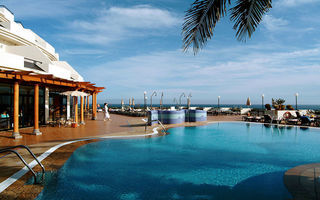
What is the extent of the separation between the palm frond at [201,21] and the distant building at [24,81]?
807 centimetres

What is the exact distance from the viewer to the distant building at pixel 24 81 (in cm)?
959

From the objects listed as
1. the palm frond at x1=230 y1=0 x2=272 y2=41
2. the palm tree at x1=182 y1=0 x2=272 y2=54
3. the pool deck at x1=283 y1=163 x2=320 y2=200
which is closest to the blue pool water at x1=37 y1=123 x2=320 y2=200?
the pool deck at x1=283 y1=163 x2=320 y2=200

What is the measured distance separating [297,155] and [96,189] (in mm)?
7736

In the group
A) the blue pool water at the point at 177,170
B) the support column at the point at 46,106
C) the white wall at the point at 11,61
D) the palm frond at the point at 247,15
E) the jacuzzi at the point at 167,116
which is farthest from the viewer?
the jacuzzi at the point at 167,116

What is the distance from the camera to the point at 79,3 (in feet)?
30.7

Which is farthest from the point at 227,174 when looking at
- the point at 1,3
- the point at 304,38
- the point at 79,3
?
the point at 1,3

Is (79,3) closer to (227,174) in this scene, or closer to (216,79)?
(227,174)

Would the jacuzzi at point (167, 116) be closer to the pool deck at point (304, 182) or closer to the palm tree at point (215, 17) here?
the pool deck at point (304, 182)

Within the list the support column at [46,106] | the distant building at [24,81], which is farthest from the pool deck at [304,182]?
the support column at [46,106]

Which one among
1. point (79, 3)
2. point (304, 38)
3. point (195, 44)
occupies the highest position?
point (79, 3)

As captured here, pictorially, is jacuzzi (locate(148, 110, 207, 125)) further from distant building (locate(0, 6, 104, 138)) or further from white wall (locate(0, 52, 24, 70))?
white wall (locate(0, 52, 24, 70))

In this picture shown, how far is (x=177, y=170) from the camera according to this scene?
6.09m

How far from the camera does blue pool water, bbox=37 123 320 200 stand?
14.7 feet

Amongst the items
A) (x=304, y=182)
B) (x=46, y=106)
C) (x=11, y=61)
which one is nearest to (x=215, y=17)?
(x=304, y=182)
